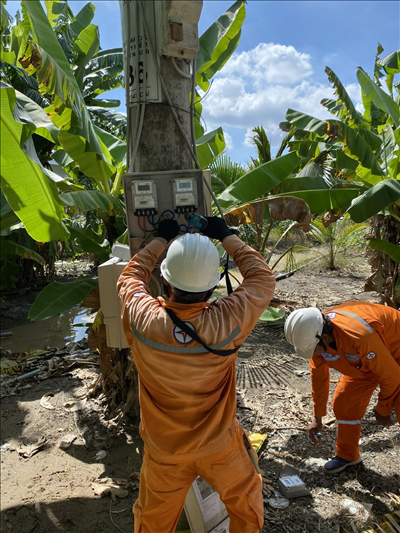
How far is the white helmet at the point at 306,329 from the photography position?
9.71ft

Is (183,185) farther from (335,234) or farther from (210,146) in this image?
(335,234)

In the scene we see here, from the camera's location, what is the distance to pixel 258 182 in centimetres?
391

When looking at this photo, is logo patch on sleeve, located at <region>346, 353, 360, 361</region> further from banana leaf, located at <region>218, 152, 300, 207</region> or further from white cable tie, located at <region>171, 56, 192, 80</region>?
white cable tie, located at <region>171, 56, 192, 80</region>

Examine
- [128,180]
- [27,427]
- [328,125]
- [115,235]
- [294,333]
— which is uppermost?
[328,125]

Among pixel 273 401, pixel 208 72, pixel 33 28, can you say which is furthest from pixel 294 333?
pixel 33 28

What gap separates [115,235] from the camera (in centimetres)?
461

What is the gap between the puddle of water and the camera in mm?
7723

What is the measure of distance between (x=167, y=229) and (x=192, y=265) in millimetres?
556

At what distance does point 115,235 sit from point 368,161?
143 inches

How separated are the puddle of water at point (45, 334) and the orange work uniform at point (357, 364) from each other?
17.3ft

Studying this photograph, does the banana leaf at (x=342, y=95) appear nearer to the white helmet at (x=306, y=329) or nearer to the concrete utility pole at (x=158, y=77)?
the concrete utility pole at (x=158, y=77)

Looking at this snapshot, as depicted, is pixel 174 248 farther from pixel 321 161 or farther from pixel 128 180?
pixel 321 161

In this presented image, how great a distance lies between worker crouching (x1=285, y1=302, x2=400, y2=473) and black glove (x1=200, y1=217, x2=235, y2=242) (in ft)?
3.79

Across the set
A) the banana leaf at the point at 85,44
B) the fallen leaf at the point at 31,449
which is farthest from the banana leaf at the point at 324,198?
the banana leaf at the point at 85,44
